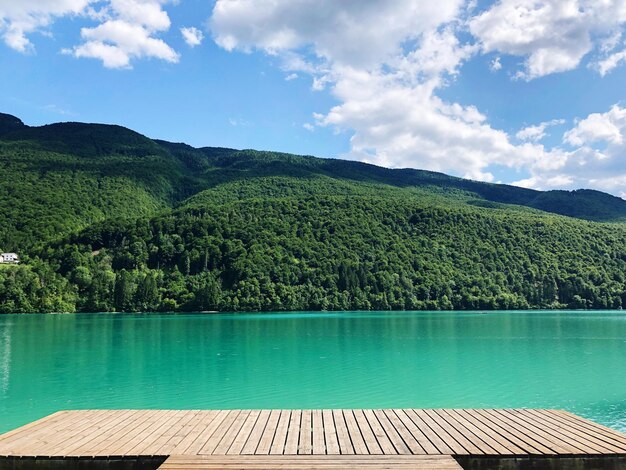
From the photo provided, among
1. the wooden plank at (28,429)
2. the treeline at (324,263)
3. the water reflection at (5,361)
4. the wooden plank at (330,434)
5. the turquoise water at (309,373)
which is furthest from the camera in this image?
the treeline at (324,263)

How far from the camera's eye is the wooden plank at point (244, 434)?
842cm

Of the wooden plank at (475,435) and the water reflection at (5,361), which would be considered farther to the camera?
the water reflection at (5,361)

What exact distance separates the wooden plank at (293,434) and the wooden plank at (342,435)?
2.33 ft

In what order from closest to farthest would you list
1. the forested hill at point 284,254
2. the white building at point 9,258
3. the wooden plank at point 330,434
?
the wooden plank at point 330,434 < the white building at point 9,258 < the forested hill at point 284,254

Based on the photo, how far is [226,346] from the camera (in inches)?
1596

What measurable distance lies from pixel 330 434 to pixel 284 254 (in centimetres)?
11225

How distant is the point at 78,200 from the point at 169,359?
4779 inches

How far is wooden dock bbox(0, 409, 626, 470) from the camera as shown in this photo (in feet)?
26.6

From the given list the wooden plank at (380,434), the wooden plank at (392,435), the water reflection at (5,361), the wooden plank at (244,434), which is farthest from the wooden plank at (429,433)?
the water reflection at (5,361)

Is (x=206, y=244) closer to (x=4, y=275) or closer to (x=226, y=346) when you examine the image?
(x=4, y=275)

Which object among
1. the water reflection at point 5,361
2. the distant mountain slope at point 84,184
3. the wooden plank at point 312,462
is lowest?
the water reflection at point 5,361

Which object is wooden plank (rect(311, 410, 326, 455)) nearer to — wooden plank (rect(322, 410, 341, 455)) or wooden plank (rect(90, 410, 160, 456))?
wooden plank (rect(322, 410, 341, 455))

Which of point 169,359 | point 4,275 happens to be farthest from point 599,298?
point 4,275

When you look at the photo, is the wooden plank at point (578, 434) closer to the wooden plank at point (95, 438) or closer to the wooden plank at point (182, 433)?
the wooden plank at point (182, 433)
